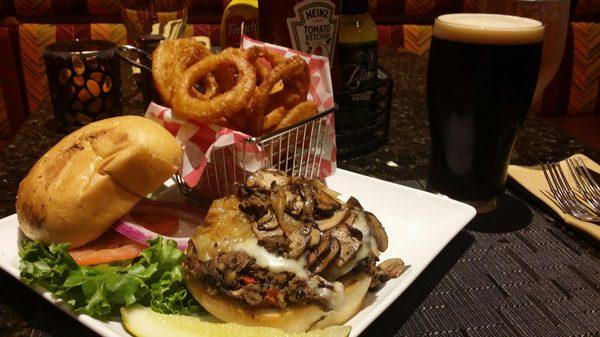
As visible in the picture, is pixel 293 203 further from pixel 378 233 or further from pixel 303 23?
pixel 303 23

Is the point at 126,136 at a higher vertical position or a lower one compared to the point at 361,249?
higher

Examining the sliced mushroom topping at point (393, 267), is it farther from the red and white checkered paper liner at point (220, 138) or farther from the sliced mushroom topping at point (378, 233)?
the red and white checkered paper liner at point (220, 138)

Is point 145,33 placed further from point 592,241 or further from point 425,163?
point 592,241

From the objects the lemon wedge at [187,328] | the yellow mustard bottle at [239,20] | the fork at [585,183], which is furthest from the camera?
the yellow mustard bottle at [239,20]

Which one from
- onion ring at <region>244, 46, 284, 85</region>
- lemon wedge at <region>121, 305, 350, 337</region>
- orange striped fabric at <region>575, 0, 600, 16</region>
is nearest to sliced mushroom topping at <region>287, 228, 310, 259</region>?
lemon wedge at <region>121, 305, 350, 337</region>

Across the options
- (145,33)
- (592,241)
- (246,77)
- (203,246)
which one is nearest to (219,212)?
(203,246)

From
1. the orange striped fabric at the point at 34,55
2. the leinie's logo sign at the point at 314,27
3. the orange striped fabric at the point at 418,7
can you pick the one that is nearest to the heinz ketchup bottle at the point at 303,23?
the leinie's logo sign at the point at 314,27
